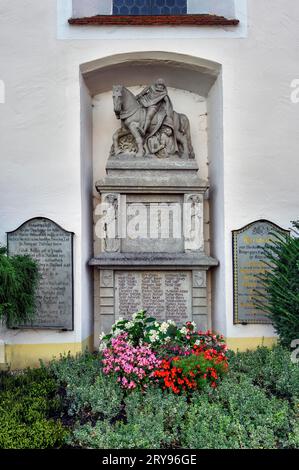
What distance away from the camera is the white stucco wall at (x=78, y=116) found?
6.53m

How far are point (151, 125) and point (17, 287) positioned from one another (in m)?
3.23

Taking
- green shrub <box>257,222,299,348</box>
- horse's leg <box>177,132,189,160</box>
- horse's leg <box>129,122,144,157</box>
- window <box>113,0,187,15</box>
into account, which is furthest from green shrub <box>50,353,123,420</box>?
window <box>113,0,187,15</box>

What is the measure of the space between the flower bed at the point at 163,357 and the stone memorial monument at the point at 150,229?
1.21m

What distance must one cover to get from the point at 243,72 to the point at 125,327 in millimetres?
3865

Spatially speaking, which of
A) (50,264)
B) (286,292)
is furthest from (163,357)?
(50,264)

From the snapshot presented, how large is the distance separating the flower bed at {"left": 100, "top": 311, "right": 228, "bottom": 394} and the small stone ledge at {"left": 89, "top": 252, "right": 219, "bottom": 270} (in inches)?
45.5

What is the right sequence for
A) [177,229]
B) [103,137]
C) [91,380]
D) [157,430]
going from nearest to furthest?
[157,430] < [91,380] < [177,229] < [103,137]

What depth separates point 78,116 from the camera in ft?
21.6

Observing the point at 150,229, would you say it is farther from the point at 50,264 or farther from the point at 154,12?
the point at 154,12

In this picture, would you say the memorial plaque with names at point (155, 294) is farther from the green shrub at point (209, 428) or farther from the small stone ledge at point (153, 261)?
the green shrub at point (209, 428)

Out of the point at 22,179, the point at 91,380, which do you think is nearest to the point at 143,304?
the point at 91,380

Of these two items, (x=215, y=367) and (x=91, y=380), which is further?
(x=91, y=380)

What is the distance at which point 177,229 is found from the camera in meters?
6.97

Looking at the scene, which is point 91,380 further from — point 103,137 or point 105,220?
point 103,137
